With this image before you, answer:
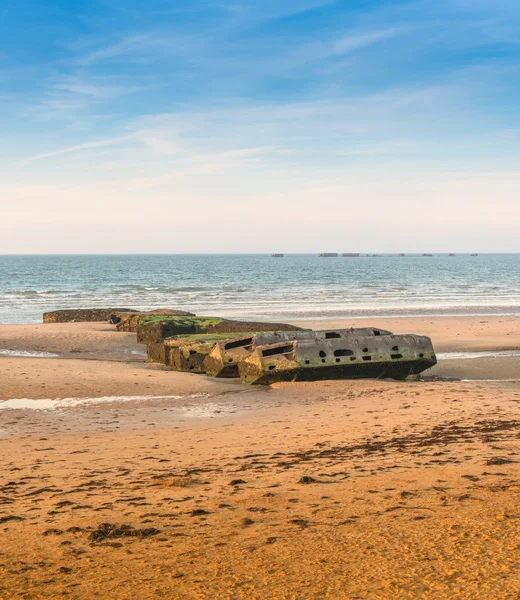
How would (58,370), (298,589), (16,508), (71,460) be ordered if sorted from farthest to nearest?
1. (58,370)
2. (71,460)
3. (16,508)
4. (298,589)

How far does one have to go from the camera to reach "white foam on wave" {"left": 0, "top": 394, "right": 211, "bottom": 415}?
11.9 metres

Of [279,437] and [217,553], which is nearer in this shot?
[217,553]

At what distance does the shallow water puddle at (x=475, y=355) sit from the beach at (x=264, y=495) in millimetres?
6715

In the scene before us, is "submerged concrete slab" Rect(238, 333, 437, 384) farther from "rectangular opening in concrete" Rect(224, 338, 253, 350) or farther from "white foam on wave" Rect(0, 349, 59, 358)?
"white foam on wave" Rect(0, 349, 59, 358)

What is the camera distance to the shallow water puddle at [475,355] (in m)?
19.0

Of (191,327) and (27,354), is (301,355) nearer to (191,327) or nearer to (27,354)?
(191,327)

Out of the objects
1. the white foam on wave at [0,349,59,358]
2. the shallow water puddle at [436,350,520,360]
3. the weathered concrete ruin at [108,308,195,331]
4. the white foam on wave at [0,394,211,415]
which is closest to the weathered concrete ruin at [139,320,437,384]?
the white foam on wave at [0,394,211,415]

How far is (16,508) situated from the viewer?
234 inches

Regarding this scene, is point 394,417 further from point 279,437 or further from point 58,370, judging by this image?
point 58,370

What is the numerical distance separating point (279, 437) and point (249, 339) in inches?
293

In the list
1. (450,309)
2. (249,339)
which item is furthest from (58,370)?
(450,309)

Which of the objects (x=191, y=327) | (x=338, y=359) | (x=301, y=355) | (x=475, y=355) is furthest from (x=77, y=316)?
(x=338, y=359)

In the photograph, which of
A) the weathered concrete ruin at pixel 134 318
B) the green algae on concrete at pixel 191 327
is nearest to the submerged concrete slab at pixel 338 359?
the green algae on concrete at pixel 191 327

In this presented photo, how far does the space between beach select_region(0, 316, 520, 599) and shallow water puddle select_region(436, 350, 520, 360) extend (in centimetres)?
672
